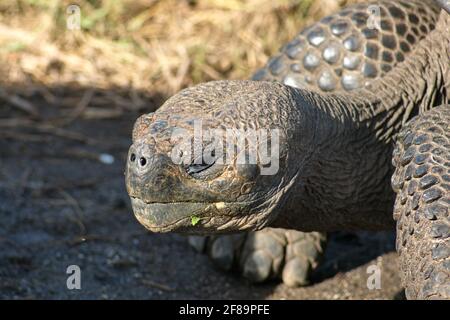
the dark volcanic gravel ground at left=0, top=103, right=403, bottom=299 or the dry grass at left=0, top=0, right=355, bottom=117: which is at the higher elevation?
the dry grass at left=0, top=0, right=355, bottom=117

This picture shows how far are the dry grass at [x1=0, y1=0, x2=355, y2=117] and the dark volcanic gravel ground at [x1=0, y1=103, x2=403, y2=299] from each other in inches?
40.3

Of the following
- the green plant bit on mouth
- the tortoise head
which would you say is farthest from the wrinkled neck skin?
the green plant bit on mouth

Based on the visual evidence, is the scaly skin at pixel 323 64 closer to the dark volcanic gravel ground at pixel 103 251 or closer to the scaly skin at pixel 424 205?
the dark volcanic gravel ground at pixel 103 251

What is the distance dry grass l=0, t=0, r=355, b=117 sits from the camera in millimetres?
6621

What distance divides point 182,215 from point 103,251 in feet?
5.46

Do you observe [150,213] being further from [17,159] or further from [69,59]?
[69,59]

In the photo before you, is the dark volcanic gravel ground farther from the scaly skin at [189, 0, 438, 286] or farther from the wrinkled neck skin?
the wrinkled neck skin

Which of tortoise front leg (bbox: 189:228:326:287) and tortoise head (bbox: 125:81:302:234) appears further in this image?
tortoise front leg (bbox: 189:228:326:287)

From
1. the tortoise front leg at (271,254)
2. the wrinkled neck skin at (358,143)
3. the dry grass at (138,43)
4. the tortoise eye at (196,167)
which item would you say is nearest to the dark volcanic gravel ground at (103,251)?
the tortoise front leg at (271,254)

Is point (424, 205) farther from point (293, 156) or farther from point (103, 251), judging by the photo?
point (103, 251)

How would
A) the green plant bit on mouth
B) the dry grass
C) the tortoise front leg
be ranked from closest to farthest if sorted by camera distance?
the green plant bit on mouth, the tortoise front leg, the dry grass

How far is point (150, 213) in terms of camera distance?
299 cm

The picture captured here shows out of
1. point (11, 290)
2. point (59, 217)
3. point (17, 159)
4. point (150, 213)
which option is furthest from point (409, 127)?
point (17, 159)
